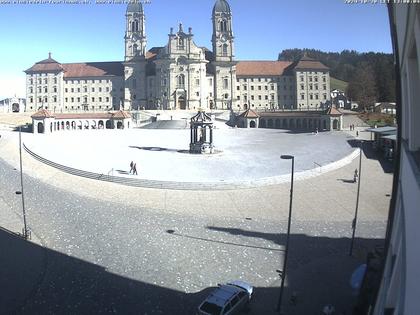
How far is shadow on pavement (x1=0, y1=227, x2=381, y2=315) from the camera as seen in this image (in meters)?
15.3

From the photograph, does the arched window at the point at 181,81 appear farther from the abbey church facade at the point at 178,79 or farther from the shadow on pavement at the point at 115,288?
the shadow on pavement at the point at 115,288

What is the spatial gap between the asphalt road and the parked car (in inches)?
30.3

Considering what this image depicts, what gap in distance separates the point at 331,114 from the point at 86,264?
68328 mm

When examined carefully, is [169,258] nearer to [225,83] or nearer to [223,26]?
[225,83]

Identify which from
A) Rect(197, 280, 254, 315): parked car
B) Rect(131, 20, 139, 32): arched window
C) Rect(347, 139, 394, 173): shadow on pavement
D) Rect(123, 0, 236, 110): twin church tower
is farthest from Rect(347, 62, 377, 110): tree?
Rect(197, 280, 254, 315): parked car

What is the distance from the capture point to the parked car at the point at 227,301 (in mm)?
14312

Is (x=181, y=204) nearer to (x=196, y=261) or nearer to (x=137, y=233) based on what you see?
(x=137, y=233)

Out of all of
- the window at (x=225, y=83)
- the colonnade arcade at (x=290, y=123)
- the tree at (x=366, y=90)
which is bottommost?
the colonnade arcade at (x=290, y=123)

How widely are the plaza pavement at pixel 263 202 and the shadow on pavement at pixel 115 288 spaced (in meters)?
0.13

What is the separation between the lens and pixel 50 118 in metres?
77.4

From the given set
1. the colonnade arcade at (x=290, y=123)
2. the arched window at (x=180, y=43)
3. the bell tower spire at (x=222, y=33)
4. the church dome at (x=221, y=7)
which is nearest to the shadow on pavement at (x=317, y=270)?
the colonnade arcade at (x=290, y=123)

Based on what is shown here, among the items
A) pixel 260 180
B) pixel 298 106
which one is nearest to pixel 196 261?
pixel 260 180

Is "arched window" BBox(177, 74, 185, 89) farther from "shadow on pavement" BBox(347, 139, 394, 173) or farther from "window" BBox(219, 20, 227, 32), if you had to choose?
"shadow on pavement" BBox(347, 139, 394, 173)

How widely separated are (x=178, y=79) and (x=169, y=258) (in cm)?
8906
